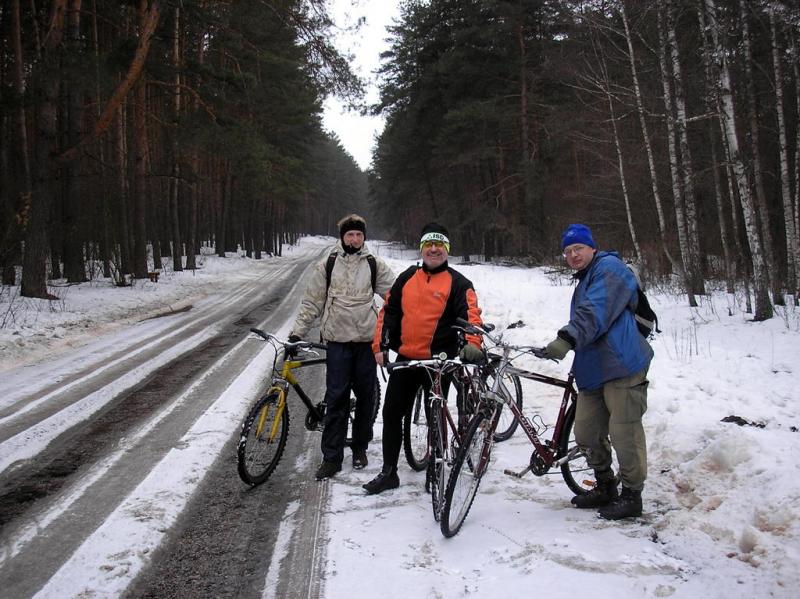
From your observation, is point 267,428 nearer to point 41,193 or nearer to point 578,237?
point 578,237

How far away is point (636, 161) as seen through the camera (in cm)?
1741

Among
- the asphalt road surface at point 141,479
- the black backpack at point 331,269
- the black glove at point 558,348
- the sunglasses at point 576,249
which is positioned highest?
the sunglasses at point 576,249

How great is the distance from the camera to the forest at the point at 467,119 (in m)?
12.1

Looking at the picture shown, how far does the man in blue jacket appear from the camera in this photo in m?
3.61

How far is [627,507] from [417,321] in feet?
6.62

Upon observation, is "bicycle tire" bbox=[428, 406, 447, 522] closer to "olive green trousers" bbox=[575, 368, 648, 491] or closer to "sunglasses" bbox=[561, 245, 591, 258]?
"olive green trousers" bbox=[575, 368, 648, 491]

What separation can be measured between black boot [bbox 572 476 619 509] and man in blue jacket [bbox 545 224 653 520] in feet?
0.17

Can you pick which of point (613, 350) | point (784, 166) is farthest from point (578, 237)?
point (784, 166)

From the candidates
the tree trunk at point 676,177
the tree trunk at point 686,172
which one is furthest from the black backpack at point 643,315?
the tree trunk at point 686,172

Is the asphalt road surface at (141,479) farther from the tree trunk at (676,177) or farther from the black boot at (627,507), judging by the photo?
the tree trunk at (676,177)

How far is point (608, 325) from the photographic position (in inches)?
143

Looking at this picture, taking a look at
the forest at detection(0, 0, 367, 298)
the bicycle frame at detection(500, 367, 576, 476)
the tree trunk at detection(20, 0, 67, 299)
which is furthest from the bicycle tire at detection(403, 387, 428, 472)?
the tree trunk at detection(20, 0, 67, 299)

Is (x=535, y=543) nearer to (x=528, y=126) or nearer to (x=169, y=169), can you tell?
(x=528, y=126)

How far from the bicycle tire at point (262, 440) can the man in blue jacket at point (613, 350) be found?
2395 millimetres
